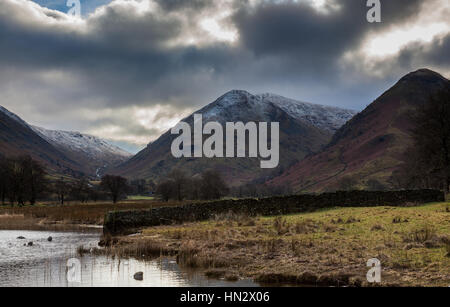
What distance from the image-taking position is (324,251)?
18.1 m

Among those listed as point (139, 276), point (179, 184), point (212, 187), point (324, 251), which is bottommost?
point (139, 276)

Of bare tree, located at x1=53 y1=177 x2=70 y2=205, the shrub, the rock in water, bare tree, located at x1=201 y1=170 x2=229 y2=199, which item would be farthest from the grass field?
bare tree, located at x1=53 y1=177 x2=70 y2=205

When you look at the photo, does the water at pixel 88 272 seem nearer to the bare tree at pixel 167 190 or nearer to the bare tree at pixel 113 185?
the bare tree at pixel 167 190

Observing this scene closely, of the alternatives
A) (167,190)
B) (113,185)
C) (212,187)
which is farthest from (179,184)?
(113,185)

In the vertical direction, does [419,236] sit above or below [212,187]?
below

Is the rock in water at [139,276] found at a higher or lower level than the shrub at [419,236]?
lower

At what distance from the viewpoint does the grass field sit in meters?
14.3

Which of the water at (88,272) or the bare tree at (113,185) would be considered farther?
the bare tree at (113,185)

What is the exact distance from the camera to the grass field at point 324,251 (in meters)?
14.3

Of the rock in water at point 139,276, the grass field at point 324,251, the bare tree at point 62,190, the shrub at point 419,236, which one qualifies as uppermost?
the bare tree at point 62,190

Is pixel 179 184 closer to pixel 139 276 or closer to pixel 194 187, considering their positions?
pixel 194 187

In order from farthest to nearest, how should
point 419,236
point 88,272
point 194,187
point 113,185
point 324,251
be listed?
1. point 113,185
2. point 194,187
3. point 419,236
4. point 324,251
5. point 88,272

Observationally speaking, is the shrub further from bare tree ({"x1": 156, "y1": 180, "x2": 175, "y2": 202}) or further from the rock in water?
bare tree ({"x1": 156, "y1": 180, "x2": 175, "y2": 202})

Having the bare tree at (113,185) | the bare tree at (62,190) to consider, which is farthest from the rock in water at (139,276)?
the bare tree at (113,185)
